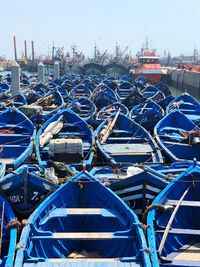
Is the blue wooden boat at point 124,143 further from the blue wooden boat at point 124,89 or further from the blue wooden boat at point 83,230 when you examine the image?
the blue wooden boat at point 124,89

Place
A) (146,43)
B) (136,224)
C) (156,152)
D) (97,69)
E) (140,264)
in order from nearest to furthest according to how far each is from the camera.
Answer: (140,264), (136,224), (156,152), (97,69), (146,43)

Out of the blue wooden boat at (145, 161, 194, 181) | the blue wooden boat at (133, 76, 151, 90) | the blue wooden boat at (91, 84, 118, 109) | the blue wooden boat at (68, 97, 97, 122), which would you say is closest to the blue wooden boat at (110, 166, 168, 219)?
the blue wooden boat at (145, 161, 194, 181)

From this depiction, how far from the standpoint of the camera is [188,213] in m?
9.30

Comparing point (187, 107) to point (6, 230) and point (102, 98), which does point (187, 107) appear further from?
point (6, 230)

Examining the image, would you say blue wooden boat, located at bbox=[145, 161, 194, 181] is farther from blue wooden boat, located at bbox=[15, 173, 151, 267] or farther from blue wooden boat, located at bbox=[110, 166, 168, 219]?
blue wooden boat, located at bbox=[15, 173, 151, 267]

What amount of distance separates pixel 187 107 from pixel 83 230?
1649 cm

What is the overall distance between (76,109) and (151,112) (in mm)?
5299

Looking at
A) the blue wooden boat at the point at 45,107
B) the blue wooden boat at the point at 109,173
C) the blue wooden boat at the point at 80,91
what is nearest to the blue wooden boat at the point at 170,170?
the blue wooden boat at the point at 109,173

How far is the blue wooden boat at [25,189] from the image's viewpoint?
9.20 meters

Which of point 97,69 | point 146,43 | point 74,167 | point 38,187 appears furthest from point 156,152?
point 146,43

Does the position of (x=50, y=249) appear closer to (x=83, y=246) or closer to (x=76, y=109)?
(x=83, y=246)

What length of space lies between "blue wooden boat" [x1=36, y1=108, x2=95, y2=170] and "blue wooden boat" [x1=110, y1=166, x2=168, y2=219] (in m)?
2.87

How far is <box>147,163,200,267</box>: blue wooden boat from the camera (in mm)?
7699

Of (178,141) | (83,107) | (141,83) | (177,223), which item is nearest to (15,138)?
(178,141)
